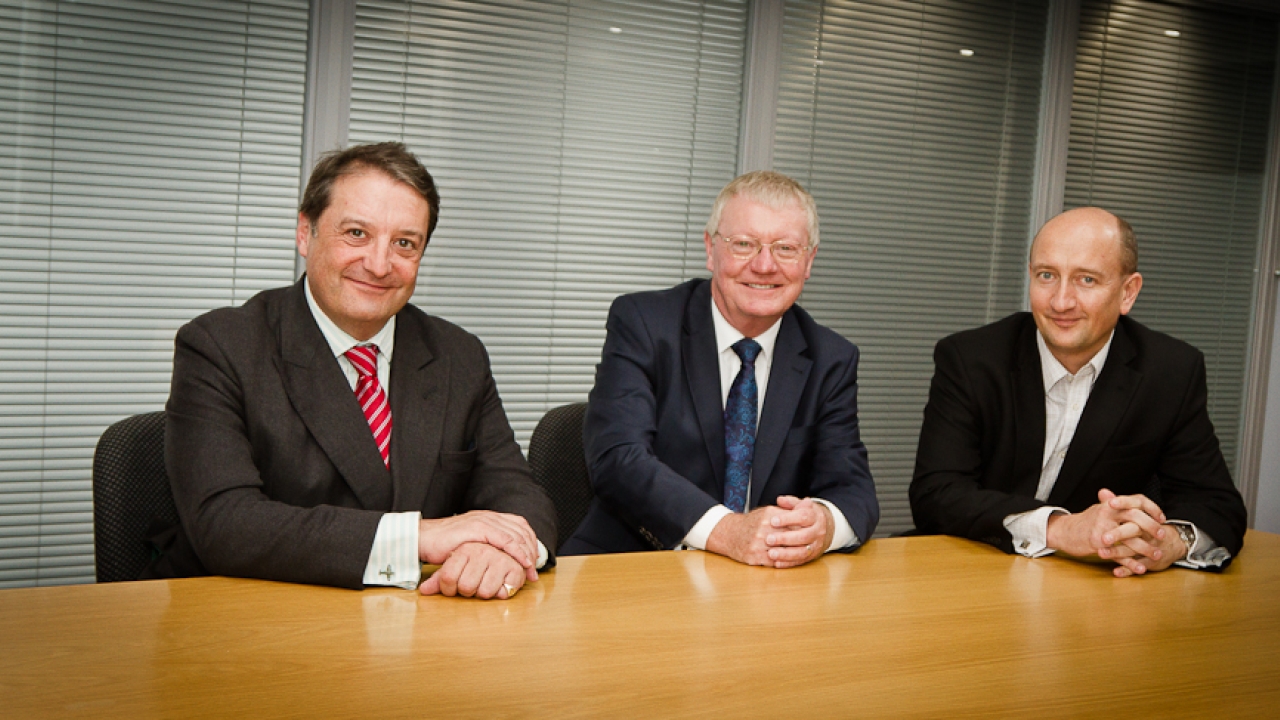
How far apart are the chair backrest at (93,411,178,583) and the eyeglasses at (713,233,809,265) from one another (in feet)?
4.15

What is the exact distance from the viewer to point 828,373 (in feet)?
8.04

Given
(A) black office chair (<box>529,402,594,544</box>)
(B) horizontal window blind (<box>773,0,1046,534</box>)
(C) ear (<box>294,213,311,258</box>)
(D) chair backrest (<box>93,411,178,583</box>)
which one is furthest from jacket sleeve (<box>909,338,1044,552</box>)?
(B) horizontal window blind (<box>773,0,1046,534</box>)

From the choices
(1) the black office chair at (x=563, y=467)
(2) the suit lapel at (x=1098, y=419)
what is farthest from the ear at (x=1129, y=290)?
(1) the black office chair at (x=563, y=467)

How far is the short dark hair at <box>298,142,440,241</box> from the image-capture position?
6.59ft

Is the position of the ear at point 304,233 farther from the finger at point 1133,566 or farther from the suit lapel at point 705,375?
the finger at point 1133,566

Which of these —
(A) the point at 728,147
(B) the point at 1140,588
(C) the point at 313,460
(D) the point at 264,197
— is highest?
(A) the point at 728,147

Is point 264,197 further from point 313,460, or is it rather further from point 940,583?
point 940,583

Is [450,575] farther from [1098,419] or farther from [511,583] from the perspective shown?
[1098,419]

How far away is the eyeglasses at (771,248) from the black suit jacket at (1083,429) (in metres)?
0.51

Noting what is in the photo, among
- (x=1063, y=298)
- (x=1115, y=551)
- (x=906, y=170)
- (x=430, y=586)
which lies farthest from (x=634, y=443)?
(x=906, y=170)

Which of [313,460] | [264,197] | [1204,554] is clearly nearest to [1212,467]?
[1204,554]

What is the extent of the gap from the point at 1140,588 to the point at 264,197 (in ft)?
9.06

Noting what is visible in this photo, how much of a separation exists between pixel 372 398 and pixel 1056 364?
163 centimetres

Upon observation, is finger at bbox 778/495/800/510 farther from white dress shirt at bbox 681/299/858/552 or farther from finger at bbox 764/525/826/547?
white dress shirt at bbox 681/299/858/552
